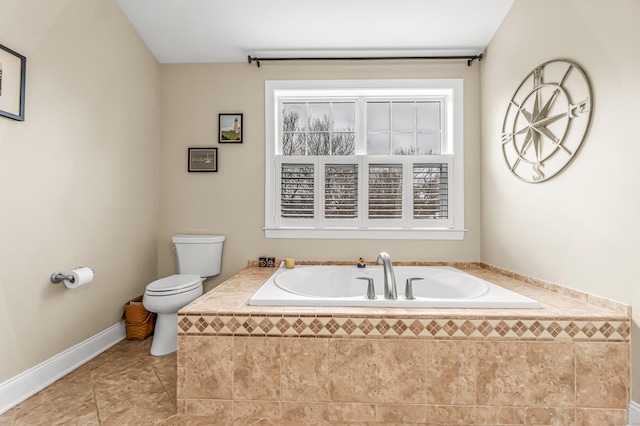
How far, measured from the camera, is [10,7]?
1.58 meters

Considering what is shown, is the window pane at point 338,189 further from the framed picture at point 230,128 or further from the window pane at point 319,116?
the framed picture at point 230,128

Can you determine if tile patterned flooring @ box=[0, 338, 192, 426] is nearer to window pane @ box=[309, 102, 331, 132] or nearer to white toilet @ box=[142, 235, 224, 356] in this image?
white toilet @ box=[142, 235, 224, 356]

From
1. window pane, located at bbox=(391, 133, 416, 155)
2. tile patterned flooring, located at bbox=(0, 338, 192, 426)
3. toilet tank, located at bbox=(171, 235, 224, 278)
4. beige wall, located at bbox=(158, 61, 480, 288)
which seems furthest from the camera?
window pane, located at bbox=(391, 133, 416, 155)

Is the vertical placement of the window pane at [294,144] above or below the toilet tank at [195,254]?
above

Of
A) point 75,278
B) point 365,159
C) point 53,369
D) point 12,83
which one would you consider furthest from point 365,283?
point 12,83

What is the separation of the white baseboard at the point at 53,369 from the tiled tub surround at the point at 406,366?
0.94 metres

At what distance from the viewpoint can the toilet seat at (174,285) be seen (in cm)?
208

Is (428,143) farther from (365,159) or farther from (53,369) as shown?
(53,369)

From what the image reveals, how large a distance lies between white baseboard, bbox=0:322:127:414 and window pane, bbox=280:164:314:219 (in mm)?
1645

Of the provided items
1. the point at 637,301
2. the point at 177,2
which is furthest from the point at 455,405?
the point at 177,2

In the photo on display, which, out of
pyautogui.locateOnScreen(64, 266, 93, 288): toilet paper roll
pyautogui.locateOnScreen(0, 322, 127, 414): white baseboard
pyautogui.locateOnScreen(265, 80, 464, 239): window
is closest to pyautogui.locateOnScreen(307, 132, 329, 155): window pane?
pyautogui.locateOnScreen(265, 80, 464, 239): window

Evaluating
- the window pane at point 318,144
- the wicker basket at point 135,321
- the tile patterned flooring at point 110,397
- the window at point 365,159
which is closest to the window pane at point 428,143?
the window at point 365,159

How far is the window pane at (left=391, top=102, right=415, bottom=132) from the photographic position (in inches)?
112

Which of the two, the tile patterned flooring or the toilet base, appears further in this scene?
the toilet base
